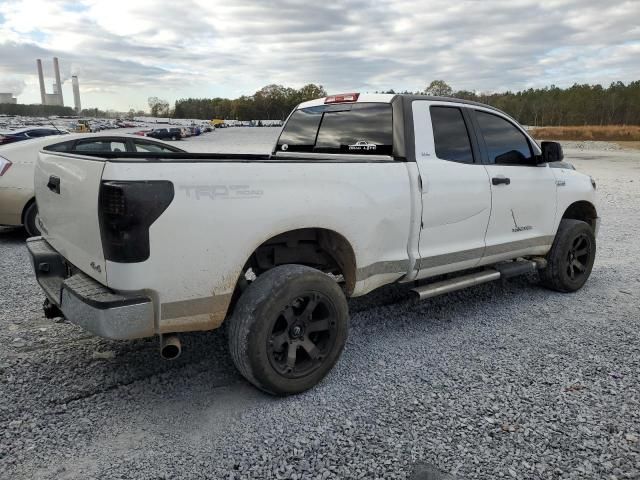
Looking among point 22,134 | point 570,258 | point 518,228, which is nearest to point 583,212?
point 570,258

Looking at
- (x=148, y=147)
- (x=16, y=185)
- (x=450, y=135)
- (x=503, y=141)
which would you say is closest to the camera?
(x=450, y=135)

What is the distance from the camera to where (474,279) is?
4.58 meters

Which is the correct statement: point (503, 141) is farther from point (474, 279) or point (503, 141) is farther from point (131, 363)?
point (131, 363)

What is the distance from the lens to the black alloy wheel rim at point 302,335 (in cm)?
325

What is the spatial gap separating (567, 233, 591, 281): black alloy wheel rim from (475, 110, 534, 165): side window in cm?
118

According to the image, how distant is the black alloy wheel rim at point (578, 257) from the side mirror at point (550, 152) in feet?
3.20

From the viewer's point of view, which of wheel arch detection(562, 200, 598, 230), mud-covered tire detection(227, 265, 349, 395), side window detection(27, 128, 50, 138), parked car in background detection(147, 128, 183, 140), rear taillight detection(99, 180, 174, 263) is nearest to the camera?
rear taillight detection(99, 180, 174, 263)

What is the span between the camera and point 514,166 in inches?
191

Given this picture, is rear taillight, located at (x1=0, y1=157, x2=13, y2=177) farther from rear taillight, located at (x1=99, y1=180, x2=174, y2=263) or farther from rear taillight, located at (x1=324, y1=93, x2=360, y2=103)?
rear taillight, located at (x1=99, y1=180, x2=174, y2=263)

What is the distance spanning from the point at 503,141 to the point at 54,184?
12.6 feet

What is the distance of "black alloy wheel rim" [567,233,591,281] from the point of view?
5566 millimetres

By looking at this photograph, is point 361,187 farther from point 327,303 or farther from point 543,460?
point 543,460

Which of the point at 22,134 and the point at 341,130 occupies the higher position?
the point at 341,130

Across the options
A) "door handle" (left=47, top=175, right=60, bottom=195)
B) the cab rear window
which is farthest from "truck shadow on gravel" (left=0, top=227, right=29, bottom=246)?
"door handle" (left=47, top=175, right=60, bottom=195)
